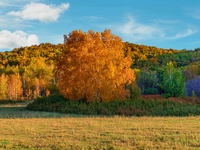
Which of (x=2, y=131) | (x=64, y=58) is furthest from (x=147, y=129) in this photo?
(x=64, y=58)

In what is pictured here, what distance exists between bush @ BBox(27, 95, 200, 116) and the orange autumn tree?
164 cm

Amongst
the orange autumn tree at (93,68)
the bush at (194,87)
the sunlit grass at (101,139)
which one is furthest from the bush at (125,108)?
the bush at (194,87)

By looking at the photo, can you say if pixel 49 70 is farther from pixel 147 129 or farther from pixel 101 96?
pixel 147 129

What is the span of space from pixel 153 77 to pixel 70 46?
28.0 meters

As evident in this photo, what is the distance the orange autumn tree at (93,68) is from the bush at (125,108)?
1.64 m

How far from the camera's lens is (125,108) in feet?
89.1

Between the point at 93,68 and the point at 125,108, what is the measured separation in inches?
268

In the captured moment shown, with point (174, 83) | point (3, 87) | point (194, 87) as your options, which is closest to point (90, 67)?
point (174, 83)

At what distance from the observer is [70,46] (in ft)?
105

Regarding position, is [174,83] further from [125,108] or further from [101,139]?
[101,139]

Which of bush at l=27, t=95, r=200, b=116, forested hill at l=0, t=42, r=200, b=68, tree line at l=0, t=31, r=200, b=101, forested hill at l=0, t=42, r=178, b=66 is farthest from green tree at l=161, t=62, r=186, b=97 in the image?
forested hill at l=0, t=42, r=200, b=68

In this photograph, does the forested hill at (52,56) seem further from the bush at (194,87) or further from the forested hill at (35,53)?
the bush at (194,87)

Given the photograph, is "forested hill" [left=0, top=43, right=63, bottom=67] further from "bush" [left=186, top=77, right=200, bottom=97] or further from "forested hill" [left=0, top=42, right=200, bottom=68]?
"bush" [left=186, top=77, right=200, bottom=97]

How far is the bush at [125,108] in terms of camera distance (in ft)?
84.2
